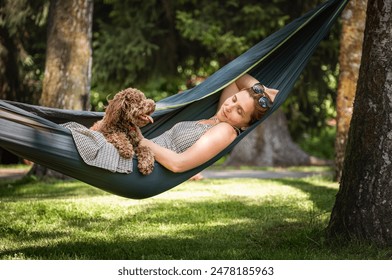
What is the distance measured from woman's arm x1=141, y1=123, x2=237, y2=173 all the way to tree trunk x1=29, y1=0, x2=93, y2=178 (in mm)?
4976

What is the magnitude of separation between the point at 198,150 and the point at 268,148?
909 cm

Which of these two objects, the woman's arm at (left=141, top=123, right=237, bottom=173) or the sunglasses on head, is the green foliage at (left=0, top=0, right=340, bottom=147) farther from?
the woman's arm at (left=141, top=123, right=237, bottom=173)

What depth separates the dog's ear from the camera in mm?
3523

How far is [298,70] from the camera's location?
4.38m

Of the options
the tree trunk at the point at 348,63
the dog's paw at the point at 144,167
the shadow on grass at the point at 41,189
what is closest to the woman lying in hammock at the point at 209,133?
the dog's paw at the point at 144,167

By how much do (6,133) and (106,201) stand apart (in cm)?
328

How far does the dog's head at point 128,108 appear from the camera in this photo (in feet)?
11.6

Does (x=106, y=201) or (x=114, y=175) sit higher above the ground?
(x=114, y=175)

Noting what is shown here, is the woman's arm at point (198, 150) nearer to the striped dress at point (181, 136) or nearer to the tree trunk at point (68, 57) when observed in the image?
the striped dress at point (181, 136)

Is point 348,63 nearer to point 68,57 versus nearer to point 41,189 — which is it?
point 68,57

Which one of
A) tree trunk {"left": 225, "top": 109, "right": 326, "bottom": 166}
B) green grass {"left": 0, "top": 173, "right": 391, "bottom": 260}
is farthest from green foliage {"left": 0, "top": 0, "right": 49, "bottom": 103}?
green grass {"left": 0, "top": 173, "right": 391, "bottom": 260}

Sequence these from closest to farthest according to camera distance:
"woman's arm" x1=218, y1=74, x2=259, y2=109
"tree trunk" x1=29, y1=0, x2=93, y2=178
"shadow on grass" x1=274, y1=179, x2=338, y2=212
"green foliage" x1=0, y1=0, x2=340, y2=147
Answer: "woman's arm" x1=218, y1=74, x2=259, y2=109
"shadow on grass" x1=274, y1=179, x2=338, y2=212
"tree trunk" x1=29, y1=0, x2=93, y2=178
"green foliage" x1=0, y1=0, x2=340, y2=147

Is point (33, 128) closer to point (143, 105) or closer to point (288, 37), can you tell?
point (143, 105)

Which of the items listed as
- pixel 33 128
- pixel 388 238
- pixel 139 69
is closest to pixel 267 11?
pixel 139 69
